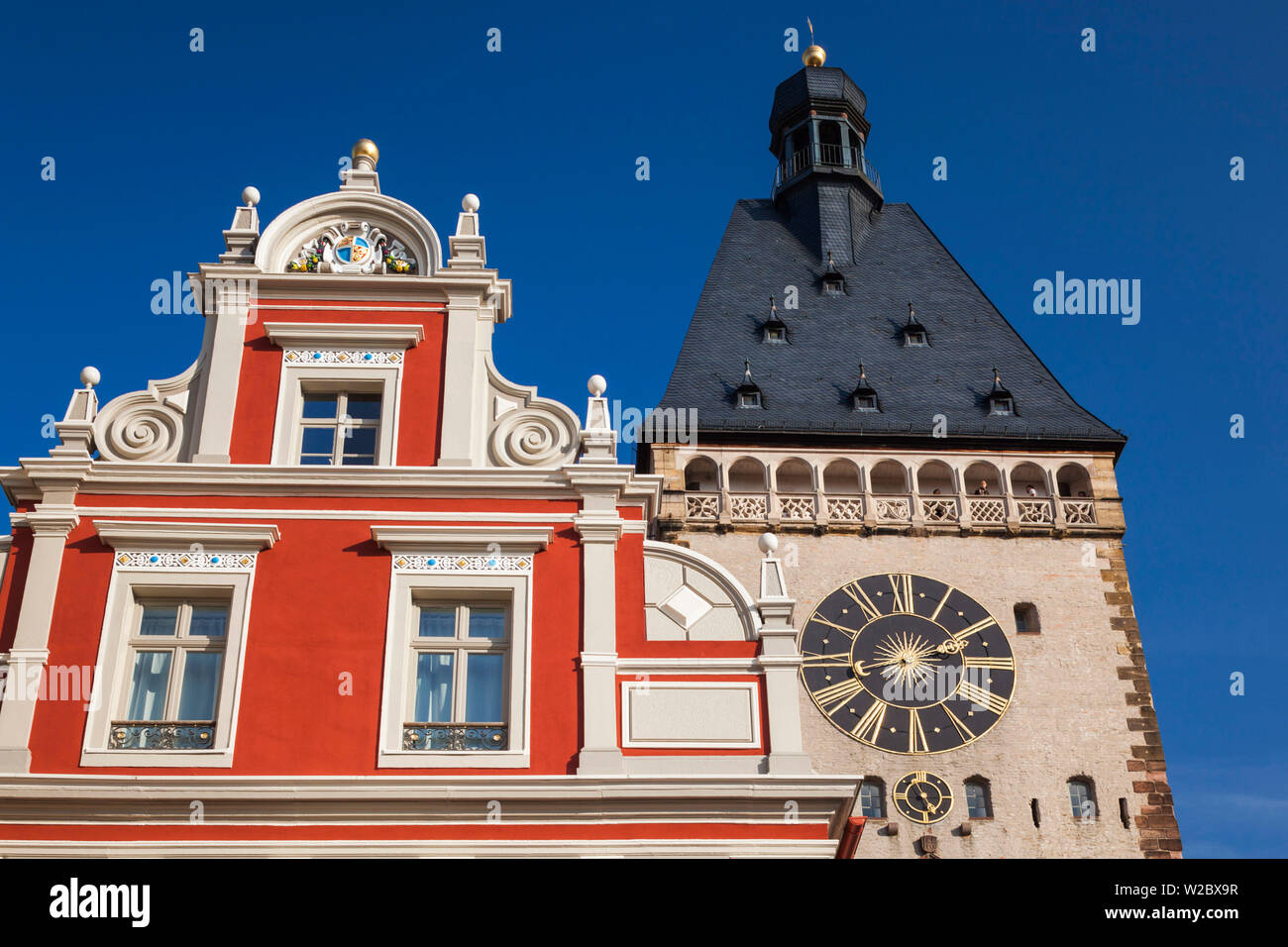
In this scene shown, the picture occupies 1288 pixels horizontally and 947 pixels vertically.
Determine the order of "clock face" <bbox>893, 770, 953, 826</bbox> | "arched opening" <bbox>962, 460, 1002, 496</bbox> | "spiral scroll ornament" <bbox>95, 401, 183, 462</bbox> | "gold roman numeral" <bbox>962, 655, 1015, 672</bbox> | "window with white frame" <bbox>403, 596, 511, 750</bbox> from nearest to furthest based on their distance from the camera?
"window with white frame" <bbox>403, 596, 511, 750</bbox> → "spiral scroll ornament" <bbox>95, 401, 183, 462</bbox> → "clock face" <bbox>893, 770, 953, 826</bbox> → "gold roman numeral" <bbox>962, 655, 1015, 672</bbox> → "arched opening" <bbox>962, 460, 1002, 496</bbox>

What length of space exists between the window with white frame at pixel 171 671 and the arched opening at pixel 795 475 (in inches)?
771

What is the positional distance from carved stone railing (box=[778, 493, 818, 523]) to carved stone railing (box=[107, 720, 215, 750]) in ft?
62.8

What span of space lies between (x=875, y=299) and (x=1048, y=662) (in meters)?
12.3

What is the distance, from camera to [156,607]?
42.7ft

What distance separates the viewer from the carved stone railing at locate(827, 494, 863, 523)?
3069 centimetres

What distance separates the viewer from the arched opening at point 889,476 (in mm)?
31984

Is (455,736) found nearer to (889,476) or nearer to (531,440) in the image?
(531,440)

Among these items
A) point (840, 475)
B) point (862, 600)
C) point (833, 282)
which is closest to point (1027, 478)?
point (840, 475)

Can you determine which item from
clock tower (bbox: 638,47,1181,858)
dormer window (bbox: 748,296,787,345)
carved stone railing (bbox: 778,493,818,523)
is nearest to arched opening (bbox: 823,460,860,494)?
clock tower (bbox: 638,47,1181,858)

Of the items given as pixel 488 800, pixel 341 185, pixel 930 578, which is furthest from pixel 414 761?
pixel 930 578

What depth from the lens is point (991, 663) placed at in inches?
1139

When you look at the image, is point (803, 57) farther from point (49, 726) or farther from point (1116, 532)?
point (49, 726)

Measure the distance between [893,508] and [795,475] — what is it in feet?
6.93

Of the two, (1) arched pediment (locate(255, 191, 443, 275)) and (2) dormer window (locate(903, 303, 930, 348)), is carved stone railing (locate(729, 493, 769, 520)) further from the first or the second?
(1) arched pediment (locate(255, 191, 443, 275))
